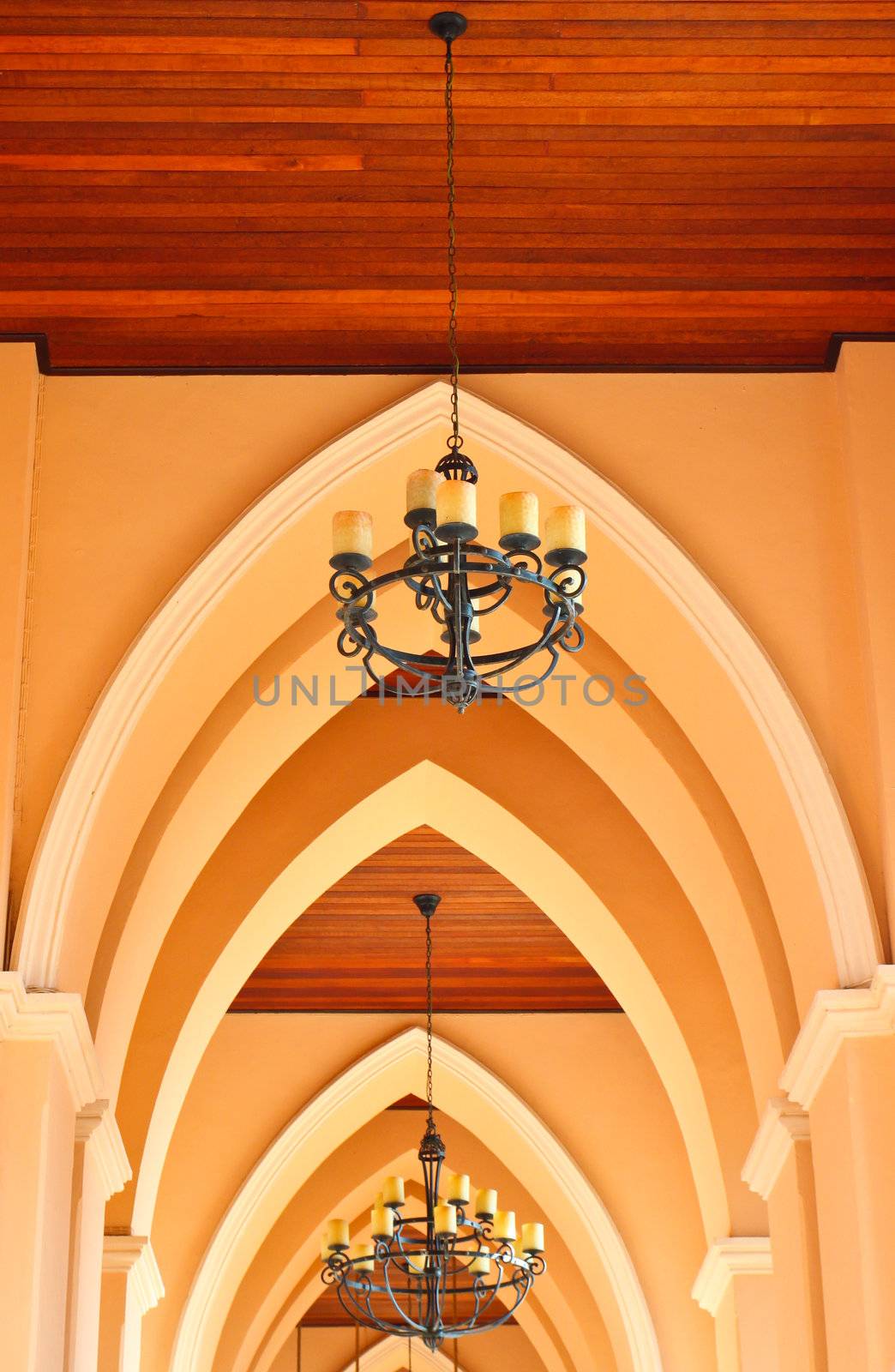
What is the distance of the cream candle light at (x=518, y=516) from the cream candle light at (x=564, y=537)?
69 mm

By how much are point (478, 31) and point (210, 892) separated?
13.6ft

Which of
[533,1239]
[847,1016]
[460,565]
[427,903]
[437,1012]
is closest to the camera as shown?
[460,565]

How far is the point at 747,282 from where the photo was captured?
5.93 metres

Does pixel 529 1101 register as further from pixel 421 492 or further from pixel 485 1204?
pixel 421 492

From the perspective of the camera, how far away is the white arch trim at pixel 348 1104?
9.54 m

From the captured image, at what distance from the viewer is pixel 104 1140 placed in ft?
20.3

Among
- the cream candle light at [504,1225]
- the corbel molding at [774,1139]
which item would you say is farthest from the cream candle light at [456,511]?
the cream candle light at [504,1225]

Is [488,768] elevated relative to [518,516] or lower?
elevated

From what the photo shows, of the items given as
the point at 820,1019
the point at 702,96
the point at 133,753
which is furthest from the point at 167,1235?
the point at 702,96

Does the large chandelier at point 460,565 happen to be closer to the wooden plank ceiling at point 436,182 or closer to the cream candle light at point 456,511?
the cream candle light at point 456,511

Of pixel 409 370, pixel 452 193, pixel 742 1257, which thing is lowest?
pixel 742 1257

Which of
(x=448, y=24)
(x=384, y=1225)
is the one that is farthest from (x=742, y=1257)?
(x=448, y=24)

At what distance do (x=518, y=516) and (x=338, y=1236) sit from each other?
19.7 feet

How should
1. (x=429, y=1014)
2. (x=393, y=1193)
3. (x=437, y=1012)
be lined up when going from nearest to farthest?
(x=393, y=1193) → (x=429, y=1014) → (x=437, y=1012)
